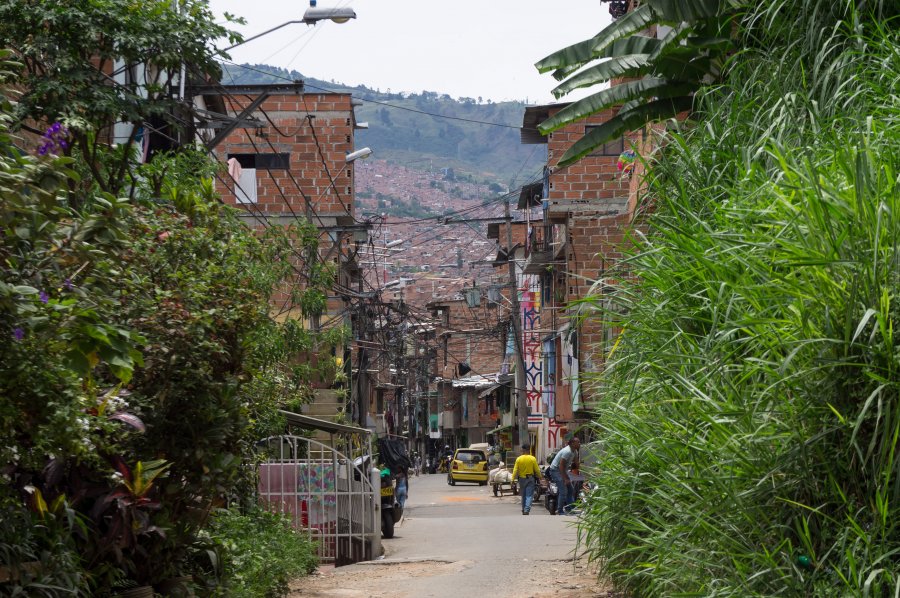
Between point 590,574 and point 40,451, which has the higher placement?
point 40,451

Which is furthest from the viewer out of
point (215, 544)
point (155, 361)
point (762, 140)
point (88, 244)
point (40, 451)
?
point (215, 544)

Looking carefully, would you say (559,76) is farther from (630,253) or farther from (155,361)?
(155,361)

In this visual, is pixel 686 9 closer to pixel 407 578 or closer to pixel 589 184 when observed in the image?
pixel 407 578

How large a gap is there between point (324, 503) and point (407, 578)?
3137mm

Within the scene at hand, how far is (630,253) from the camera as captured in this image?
8.18m

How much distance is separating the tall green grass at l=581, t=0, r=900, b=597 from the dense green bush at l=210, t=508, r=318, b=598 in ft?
12.4

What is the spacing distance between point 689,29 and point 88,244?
289 inches

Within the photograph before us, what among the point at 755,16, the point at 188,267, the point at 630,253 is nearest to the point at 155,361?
the point at 188,267

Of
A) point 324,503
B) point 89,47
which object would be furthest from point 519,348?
point 89,47

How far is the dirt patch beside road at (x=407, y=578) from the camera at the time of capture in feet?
37.0

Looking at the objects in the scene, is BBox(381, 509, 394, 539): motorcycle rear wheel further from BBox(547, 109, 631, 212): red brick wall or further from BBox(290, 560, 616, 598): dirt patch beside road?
BBox(547, 109, 631, 212): red brick wall

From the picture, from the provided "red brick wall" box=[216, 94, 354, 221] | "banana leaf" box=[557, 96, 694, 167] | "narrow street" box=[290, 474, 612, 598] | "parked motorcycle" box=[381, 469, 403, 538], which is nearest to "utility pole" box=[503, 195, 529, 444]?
"red brick wall" box=[216, 94, 354, 221]

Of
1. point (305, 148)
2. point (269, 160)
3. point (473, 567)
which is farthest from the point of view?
point (305, 148)

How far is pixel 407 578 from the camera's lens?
13328 mm
